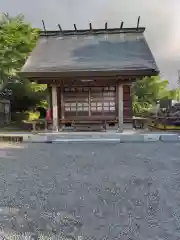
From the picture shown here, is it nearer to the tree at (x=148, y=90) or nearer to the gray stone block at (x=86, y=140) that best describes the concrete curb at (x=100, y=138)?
the gray stone block at (x=86, y=140)

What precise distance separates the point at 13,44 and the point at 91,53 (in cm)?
473

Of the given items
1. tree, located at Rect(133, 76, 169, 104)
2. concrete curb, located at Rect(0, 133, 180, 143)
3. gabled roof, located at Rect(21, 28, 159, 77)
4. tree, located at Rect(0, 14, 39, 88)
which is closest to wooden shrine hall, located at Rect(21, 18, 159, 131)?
gabled roof, located at Rect(21, 28, 159, 77)

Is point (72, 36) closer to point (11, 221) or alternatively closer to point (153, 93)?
point (11, 221)

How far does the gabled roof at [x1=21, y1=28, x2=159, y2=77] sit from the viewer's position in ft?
40.0

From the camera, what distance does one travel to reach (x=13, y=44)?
14.5 meters

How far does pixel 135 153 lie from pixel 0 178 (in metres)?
4.22

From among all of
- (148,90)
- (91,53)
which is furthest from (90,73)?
(148,90)

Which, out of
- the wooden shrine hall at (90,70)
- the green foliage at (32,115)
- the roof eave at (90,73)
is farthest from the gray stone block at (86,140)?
the green foliage at (32,115)

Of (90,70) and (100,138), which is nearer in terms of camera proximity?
(100,138)

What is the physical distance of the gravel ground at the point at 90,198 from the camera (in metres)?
2.78

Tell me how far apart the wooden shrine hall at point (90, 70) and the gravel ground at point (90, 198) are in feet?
20.5

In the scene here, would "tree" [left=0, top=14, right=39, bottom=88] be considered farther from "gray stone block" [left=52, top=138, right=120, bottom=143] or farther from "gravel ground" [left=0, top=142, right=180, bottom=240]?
"gravel ground" [left=0, top=142, right=180, bottom=240]

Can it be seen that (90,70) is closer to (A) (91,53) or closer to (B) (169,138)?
(A) (91,53)

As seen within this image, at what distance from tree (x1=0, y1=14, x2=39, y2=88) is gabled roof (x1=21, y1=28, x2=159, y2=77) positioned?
1.01m
